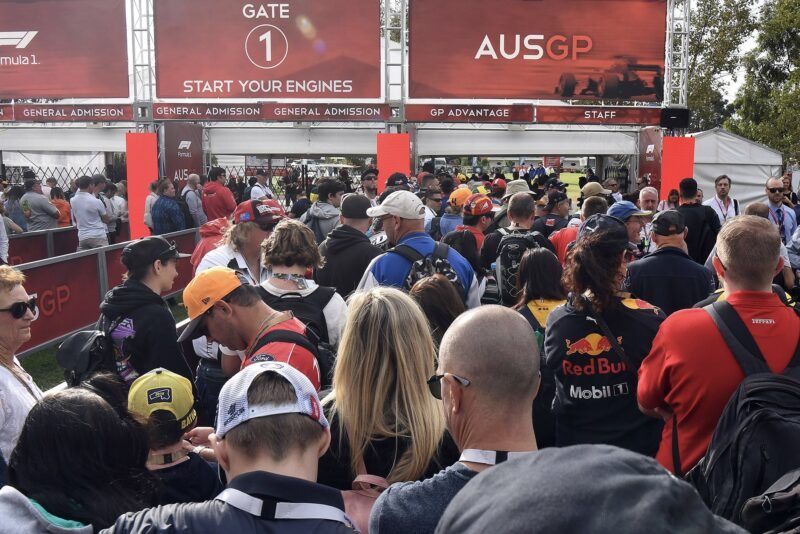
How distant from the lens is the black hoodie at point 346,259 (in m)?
5.82

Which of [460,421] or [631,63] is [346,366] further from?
[631,63]

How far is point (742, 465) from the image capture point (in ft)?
8.09

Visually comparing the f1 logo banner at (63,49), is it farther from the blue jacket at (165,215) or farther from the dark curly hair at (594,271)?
the dark curly hair at (594,271)

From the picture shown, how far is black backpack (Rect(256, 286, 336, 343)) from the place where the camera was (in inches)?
161

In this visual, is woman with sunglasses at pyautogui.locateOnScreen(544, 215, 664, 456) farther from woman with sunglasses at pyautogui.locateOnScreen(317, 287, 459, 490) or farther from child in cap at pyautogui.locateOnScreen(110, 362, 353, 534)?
child in cap at pyautogui.locateOnScreen(110, 362, 353, 534)

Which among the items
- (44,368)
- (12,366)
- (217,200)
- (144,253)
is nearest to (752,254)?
(144,253)

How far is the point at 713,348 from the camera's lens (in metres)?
2.97

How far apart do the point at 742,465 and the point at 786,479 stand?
30 cm

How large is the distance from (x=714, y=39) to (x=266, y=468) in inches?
1313

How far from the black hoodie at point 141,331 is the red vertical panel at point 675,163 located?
39.3ft

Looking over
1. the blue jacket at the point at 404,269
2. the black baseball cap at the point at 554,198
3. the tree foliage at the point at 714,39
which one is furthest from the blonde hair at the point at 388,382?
the tree foliage at the point at 714,39

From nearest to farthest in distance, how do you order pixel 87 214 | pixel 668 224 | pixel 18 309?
1. pixel 18 309
2. pixel 668 224
3. pixel 87 214

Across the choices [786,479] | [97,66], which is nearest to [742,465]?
[786,479]

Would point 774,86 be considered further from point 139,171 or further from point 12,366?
point 12,366
